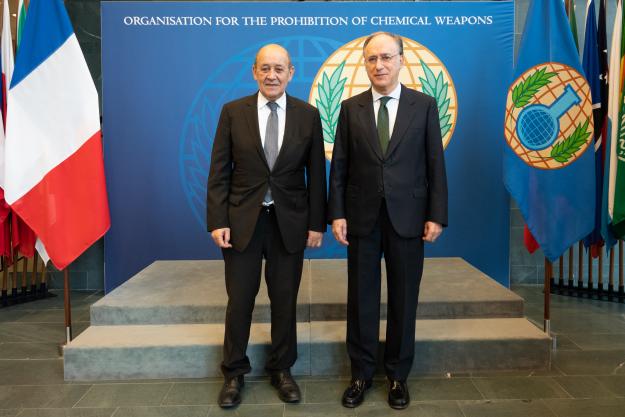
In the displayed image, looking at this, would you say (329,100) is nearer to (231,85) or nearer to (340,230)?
(231,85)

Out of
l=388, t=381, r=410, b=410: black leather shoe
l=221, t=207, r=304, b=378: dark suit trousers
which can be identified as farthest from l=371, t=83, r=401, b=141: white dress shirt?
l=388, t=381, r=410, b=410: black leather shoe

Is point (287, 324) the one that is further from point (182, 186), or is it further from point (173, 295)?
point (182, 186)

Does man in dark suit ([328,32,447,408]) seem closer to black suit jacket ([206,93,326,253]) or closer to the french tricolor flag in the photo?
black suit jacket ([206,93,326,253])

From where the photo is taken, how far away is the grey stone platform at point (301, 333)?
287 centimetres

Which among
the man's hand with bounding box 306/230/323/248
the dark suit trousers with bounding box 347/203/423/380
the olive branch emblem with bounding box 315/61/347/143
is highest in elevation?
the olive branch emblem with bounding box 315/61/347/143

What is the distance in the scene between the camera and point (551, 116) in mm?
3219

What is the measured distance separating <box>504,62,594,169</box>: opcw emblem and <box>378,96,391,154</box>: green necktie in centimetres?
129

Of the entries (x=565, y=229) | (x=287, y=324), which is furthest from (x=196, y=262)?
(x=565, y=229)

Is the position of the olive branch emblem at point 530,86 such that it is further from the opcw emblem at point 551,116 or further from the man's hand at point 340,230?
the man's hand at point 340,230

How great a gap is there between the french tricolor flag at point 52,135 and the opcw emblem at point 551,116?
106 inches

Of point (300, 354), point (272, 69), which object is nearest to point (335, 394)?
point (300, 354)

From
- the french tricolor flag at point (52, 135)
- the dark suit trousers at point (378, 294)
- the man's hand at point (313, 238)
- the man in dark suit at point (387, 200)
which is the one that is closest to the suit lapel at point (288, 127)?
the man in dark suit at point (387, 200)

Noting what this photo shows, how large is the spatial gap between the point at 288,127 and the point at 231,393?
1.30 m

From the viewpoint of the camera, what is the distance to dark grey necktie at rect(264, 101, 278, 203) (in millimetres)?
2412
